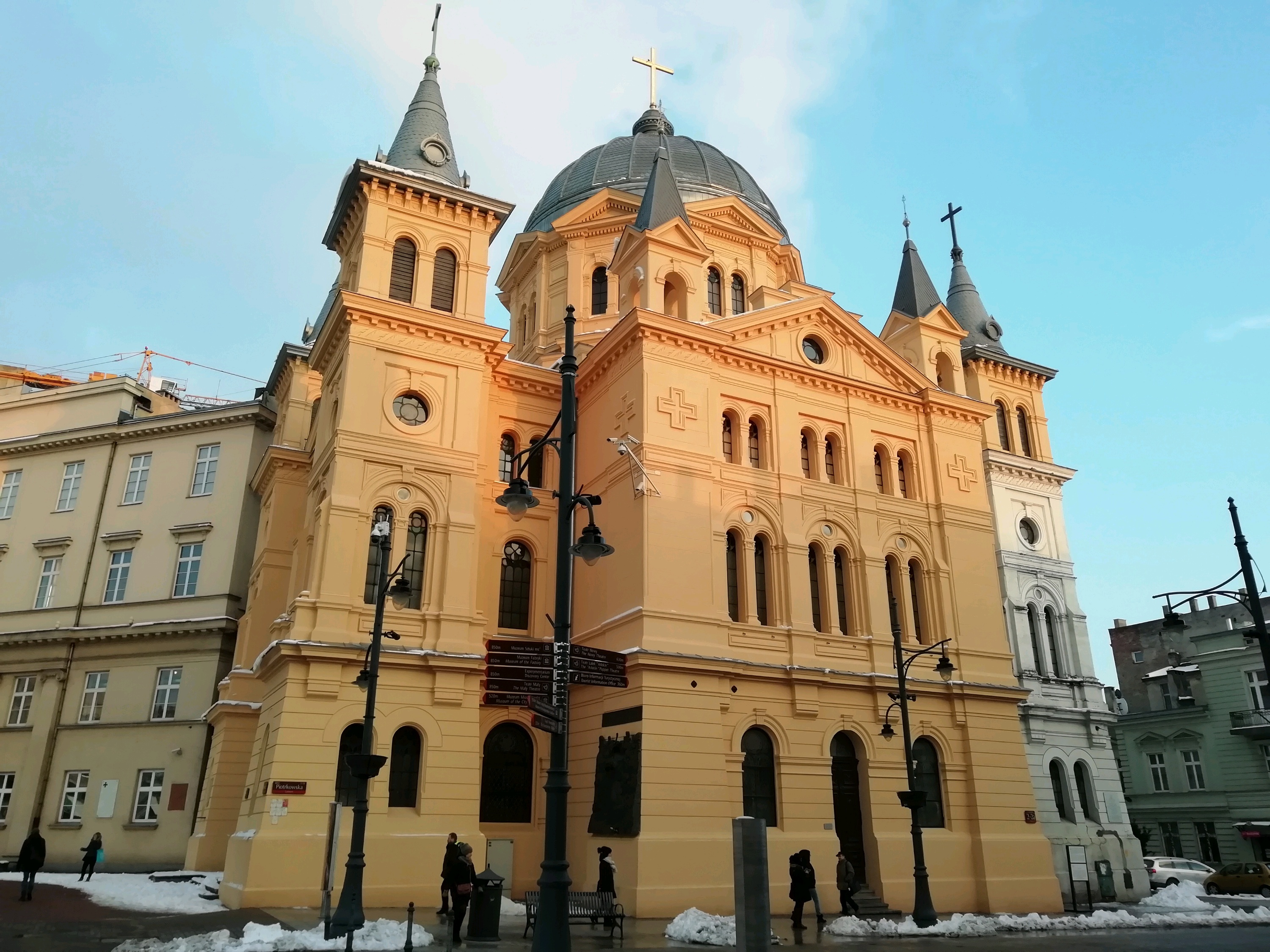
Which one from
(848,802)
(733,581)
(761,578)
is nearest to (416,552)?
(733,581)

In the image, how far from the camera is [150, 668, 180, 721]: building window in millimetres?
35188

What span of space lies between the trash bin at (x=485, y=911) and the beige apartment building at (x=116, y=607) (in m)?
20.7

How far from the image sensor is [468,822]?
24.5m

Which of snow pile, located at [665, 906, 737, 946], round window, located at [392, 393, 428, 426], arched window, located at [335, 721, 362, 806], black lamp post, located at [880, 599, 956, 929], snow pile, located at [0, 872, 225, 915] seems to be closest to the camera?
snow pile, located at [665, 906, 737, 946]

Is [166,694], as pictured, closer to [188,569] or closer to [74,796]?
[74,796]

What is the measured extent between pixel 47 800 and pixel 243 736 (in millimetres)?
9661

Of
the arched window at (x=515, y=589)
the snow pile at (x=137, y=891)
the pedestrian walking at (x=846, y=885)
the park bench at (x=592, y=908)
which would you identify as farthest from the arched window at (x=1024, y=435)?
the snow pile at (x=137, y=891)

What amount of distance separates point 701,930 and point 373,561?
1294 centimetres

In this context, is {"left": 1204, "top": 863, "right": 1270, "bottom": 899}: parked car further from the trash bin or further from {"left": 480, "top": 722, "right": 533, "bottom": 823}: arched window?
the trash bin

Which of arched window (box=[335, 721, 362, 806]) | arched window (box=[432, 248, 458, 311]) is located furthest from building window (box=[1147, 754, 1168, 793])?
arched window (box=[432, 248, 458, 311])

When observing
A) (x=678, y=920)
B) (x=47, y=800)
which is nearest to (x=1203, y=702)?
(x=678, y=920)

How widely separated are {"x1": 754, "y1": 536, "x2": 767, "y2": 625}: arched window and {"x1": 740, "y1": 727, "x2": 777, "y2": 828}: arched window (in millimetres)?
3247

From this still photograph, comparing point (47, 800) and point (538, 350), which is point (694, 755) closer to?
point (538, 350)

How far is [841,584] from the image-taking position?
29.6 metres
